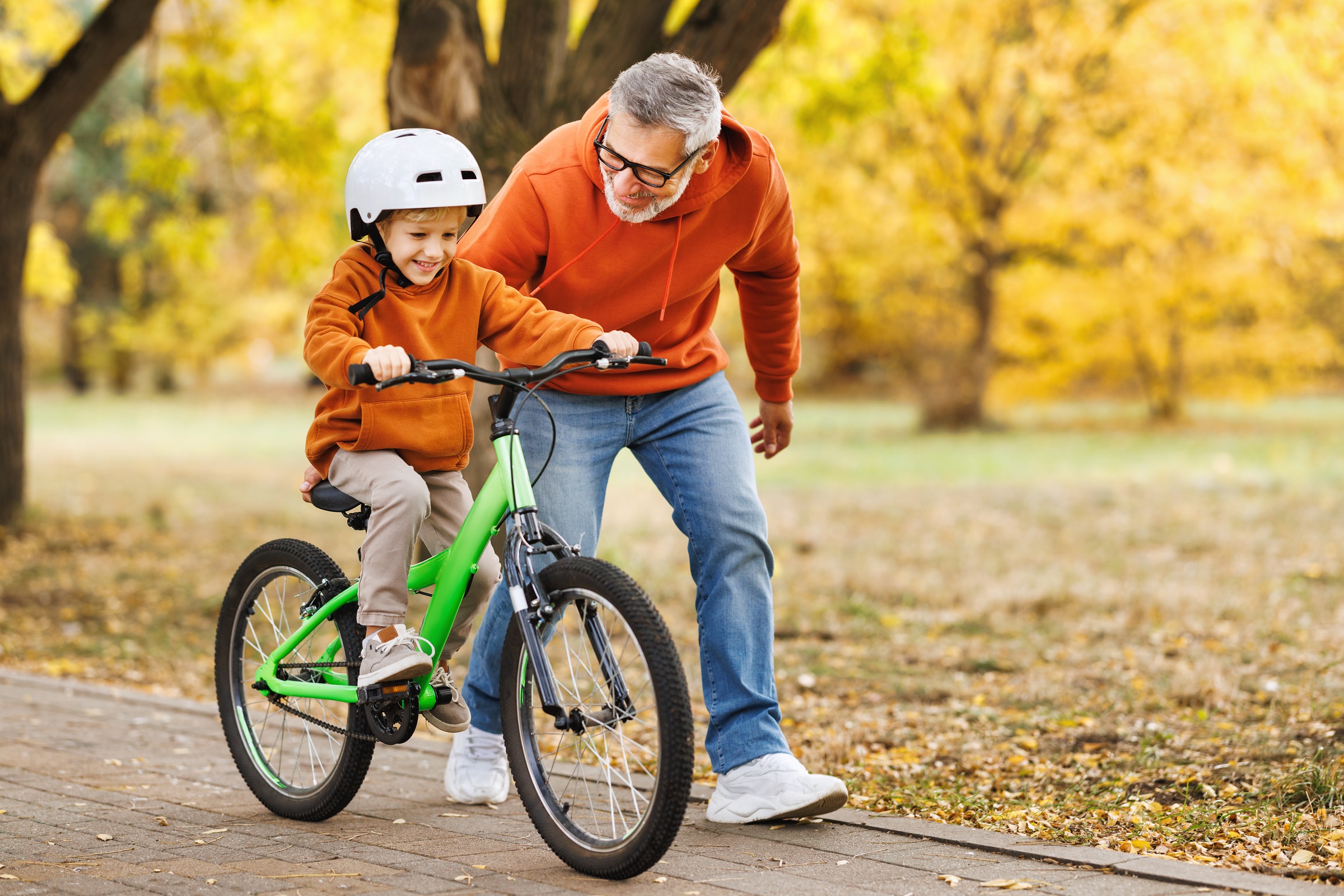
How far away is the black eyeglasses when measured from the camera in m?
3.37

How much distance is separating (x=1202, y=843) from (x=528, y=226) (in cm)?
222

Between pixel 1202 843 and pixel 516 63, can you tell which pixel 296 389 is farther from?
pixel 1202 843

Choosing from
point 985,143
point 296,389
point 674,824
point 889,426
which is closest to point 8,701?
point 674,824

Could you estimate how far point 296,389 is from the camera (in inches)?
1508

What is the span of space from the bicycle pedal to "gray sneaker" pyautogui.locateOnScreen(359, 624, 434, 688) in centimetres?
2

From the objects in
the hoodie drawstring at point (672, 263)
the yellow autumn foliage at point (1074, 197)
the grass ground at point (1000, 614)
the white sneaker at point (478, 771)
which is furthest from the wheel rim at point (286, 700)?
the yellow autumn foliage at point (1074, 197)

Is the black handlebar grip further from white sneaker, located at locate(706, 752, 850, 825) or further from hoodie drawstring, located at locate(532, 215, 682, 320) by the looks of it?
white sneaker, located at locate(706, 752, 850, 825)

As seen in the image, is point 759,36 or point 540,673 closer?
point 540,673

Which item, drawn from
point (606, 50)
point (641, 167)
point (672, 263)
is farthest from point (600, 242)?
point (606, 50)

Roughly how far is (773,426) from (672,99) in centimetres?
132

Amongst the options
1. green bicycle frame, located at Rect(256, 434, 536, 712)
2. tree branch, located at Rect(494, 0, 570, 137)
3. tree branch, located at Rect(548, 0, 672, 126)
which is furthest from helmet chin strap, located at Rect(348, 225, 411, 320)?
tree branch, located at Rect(494, 0, 570, 137)

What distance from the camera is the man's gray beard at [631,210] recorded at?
3.46m

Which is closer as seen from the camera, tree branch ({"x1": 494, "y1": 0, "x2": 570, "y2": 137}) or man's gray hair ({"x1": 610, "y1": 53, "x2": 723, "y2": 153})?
man's gray hair ({"x1": 610, "y1": 53, "x2": 723, "y2": 153})

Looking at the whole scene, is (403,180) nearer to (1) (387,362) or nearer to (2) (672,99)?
(1) (387,362)
